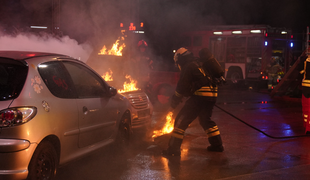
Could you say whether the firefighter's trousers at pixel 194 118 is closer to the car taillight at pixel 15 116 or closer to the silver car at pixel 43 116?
the silver car at pixel 43 116

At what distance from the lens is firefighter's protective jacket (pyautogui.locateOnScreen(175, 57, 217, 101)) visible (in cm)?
523

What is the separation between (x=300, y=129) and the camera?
7.65 meters

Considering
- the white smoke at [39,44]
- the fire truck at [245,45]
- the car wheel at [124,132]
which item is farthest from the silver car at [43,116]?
the fire truck at [245,45]

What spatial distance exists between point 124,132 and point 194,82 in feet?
4.96

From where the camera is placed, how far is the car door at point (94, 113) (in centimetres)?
415

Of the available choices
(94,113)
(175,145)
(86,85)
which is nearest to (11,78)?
(94,113)

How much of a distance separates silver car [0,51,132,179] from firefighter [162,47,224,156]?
1.23 m

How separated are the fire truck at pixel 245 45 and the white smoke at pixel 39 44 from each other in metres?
11.0

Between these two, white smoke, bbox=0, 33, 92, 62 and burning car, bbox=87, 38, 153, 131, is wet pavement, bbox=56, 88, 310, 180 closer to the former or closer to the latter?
burning car, bbox=87, 38, 153, 131

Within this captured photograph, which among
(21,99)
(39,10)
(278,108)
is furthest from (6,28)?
(278,108)

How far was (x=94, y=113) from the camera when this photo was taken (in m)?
4.39

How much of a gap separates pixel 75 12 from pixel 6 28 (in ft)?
14.1

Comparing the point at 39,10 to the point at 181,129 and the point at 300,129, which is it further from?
the point at 300,129

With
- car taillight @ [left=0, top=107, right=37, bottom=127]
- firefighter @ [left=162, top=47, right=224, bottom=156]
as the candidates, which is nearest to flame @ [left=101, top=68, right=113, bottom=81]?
firefighter @ [left=162, top=47, right=224, bottom=156]
